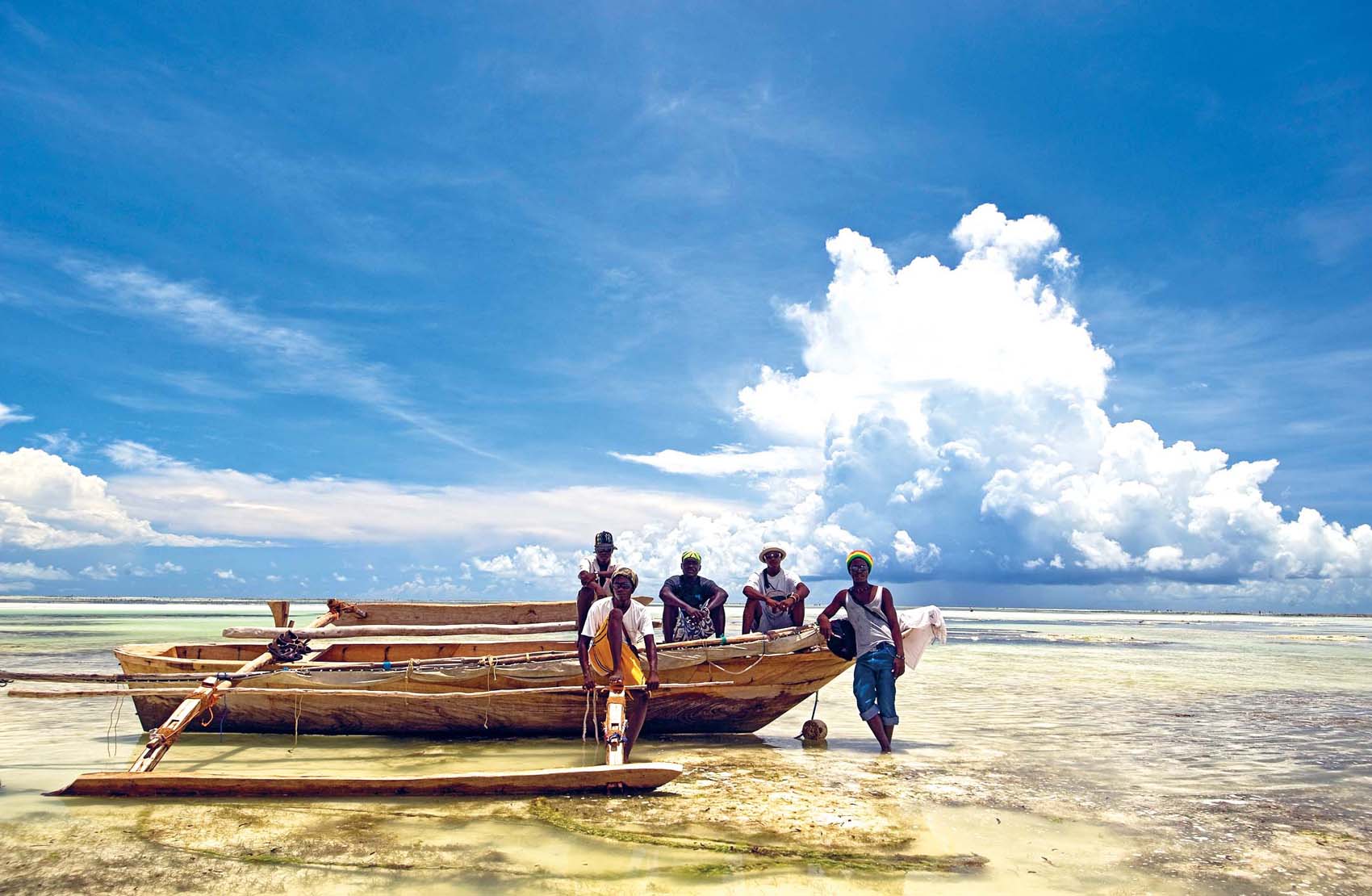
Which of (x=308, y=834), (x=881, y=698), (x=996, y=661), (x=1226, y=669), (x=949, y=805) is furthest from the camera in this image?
(x=996, y=661)

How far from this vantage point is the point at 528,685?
8859mm

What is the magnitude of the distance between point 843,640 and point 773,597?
117cm

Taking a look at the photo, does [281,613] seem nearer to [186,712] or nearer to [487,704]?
[186,712]

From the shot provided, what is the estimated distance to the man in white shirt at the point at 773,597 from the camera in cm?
964

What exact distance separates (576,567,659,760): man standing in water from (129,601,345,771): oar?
150 inches

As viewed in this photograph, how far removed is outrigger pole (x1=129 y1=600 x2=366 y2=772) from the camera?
7262 millimetres

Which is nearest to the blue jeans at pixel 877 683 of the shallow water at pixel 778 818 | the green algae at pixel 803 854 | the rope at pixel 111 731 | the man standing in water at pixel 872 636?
the man standing in water at pixel 872 636

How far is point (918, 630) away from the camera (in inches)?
353

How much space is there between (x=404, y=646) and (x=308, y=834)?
4.93m

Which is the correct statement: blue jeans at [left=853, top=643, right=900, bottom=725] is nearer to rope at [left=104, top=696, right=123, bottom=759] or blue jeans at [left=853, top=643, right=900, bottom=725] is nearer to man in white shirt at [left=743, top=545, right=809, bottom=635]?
man in white shirt at [left=743, top=545, right=809, bottom=635]

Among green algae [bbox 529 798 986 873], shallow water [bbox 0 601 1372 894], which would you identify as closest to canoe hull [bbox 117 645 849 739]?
shallow water [bbox 0 601 1372 894]


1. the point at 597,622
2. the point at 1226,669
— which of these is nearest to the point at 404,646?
the point at 597,622

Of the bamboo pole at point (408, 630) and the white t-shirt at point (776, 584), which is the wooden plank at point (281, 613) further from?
the white t-shirt at point (776, 584)

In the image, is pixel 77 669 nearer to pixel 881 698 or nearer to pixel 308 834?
pixel 308 834
